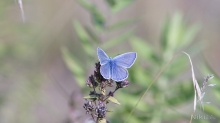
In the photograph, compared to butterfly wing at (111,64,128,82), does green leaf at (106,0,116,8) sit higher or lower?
higher

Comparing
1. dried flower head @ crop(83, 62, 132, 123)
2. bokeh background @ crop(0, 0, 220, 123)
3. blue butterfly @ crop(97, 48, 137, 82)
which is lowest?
dried flower head @ crop(83, 62, 132, 123)

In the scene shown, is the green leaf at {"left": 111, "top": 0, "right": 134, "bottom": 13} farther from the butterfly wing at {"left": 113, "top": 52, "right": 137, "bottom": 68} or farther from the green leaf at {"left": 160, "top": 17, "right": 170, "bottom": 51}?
the butterfly wing at {"left": 113, "top": 52, "right": 137, "bottom": 68}

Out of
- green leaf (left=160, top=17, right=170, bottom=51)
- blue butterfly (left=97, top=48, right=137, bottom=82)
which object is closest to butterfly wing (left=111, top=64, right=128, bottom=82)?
blue butterfly (left=97, top=48, right=137, bottom=82)

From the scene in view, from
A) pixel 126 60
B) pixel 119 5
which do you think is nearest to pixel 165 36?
pixel 119 5

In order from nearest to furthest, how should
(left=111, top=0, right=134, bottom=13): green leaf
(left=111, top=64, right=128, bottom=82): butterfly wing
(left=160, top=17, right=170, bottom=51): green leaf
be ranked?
(left=111, top=64, right=128, bottom=82): butterfly wing → (left=111, top=0, right=134, bottom=13): green leaf → (left=160, top=17, right=170, bottom=51): green leaf

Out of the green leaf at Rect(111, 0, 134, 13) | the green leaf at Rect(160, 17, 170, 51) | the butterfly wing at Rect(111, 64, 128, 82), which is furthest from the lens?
the green leaf at Rect(160, 17, 170, 51)

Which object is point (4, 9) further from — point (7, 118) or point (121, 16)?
point (121, 16)

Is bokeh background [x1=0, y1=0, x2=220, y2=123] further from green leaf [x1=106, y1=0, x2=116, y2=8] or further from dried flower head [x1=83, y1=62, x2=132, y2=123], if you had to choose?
dried flower head [x1=83, y1=62, x2=132, y2=123]

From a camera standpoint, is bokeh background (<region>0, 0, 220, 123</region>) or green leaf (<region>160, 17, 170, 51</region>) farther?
green leaf (<region>160, 17, 170, 51</region>)
